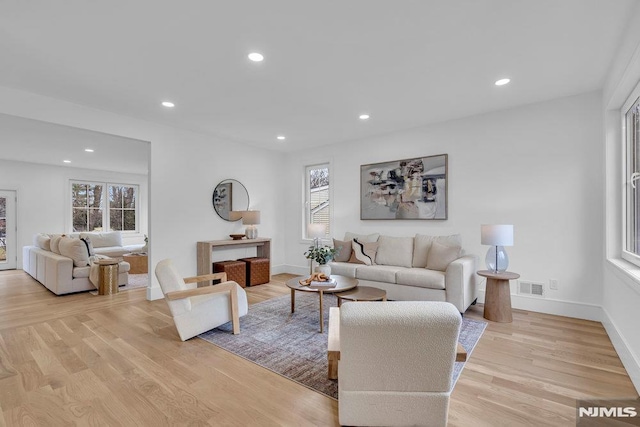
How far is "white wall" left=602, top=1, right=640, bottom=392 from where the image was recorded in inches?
83.0

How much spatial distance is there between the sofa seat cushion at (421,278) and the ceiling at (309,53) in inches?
80.9

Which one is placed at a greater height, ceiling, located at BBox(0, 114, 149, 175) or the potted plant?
ceiling, located at BBox(0, 114, 149, 175)

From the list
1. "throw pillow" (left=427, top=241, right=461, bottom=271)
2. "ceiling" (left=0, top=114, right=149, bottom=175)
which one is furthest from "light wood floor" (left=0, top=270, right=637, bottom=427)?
"ceiling" (left=0, top=114, right=149, bottom=175)

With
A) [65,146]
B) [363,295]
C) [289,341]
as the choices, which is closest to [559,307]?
[363,295]

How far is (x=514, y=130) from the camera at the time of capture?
3789mm

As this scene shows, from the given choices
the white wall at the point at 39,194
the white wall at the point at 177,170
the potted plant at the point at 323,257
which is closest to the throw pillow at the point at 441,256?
the potted plant at the point at 323,257

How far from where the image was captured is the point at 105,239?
7355 millimetres

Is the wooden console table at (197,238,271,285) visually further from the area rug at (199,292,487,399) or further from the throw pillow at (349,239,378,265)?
the throw pillow at (349,239,378,265)

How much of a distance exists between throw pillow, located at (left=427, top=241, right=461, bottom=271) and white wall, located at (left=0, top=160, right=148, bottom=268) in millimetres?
8434

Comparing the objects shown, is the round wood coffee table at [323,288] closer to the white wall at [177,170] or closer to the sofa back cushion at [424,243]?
the sofa back cushion at [424,243]

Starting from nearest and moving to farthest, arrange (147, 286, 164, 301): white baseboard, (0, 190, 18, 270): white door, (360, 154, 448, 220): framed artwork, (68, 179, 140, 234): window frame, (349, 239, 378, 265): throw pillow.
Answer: (147, 286, 164, 301): white baseboard
(360, 154, 448, 220): framed artwork
(349, 239, 378, 265): throw pillow
(0, 190, 18, 270): white door
(68, 179, 140, 234): window frame

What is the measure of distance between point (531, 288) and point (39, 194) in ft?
32.3

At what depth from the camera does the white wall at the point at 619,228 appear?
83.0 inches

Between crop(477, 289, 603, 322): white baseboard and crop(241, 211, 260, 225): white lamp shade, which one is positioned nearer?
crop(477, 289, 603, 322): white baseboard
